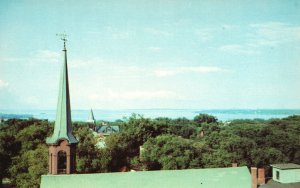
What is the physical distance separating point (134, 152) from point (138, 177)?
38.3 metres

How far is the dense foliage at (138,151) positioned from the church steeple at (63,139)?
1316 cm

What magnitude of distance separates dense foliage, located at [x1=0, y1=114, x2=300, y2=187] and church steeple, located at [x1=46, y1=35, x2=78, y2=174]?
1316cm

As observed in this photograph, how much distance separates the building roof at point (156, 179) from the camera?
2914 cm

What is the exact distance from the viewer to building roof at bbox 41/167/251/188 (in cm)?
2914

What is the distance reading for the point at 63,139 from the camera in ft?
99.8

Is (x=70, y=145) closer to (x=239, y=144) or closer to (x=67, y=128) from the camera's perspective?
(x=67, y=128)

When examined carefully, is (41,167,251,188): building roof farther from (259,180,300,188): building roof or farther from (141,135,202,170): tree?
(141,135,202,170): tree

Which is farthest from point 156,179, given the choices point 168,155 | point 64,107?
point 168,155

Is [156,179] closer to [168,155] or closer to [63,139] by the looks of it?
[63,139]

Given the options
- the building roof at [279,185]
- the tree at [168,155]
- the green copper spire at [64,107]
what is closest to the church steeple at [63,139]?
the green copper spire at [64,107]

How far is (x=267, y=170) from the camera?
6206 cm

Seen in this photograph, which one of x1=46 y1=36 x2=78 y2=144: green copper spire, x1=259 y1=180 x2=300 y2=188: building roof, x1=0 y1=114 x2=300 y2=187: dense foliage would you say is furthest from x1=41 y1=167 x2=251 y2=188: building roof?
Result: x1=0 y1=114 x2=300 y2=187: dense foliage

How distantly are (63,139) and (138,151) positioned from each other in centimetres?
4110

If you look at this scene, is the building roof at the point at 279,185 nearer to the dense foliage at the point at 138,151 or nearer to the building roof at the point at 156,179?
the building roof at the point at 156,179
